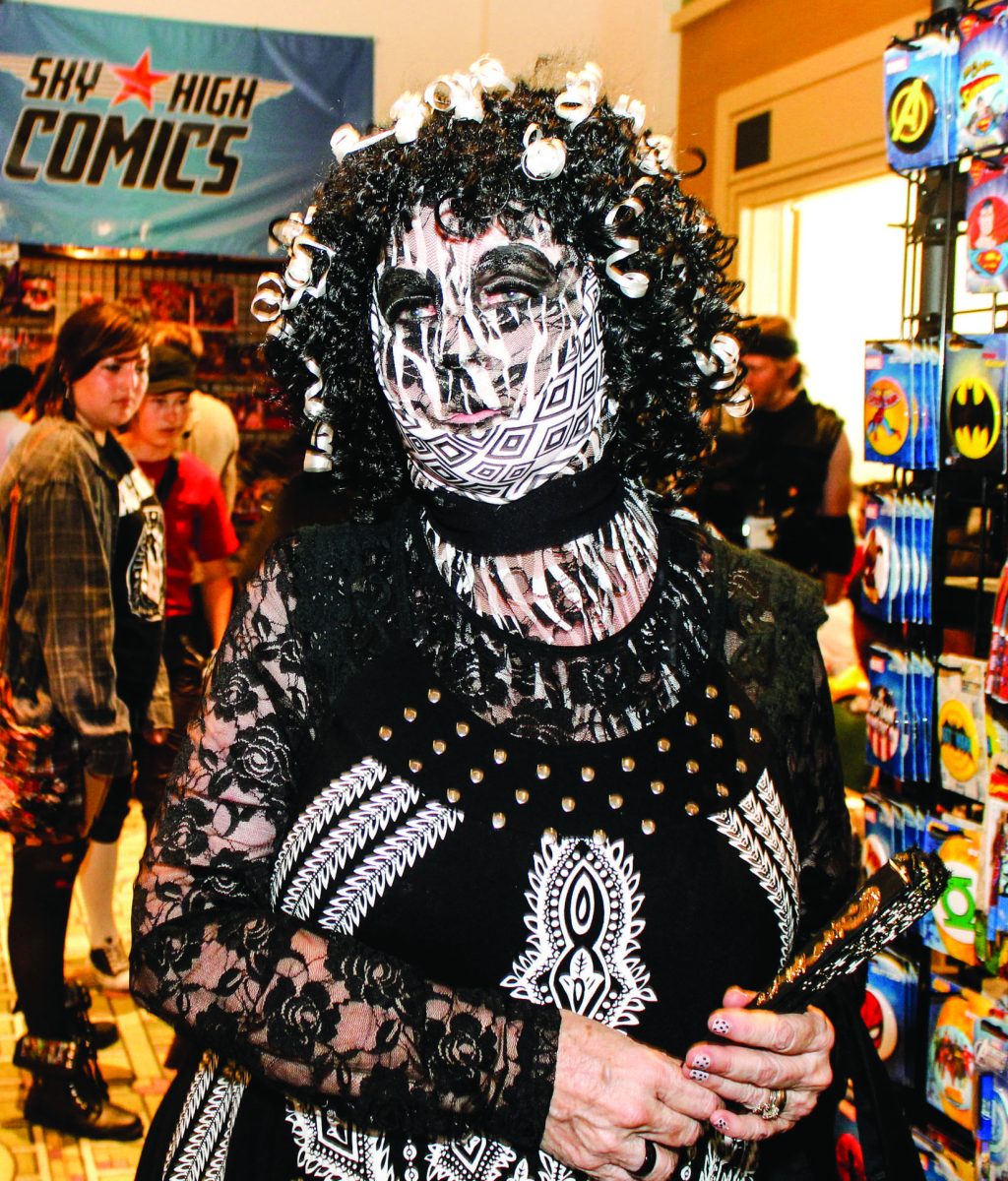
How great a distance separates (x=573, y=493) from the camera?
1.16 metres

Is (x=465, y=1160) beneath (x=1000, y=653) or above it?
beneath

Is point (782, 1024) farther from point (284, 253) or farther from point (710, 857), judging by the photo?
point (284, 253)

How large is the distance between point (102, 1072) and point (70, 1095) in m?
0.24

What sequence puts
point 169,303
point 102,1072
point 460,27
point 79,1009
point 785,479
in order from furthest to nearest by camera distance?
1. point 460,27
2. point 169,303
3. point 785,479
4. point 102,1072
5. point 79,1009

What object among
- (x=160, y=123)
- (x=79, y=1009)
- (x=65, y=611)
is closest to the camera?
(x=65, y=611)

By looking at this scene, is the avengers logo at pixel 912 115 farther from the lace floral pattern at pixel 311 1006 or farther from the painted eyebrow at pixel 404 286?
the lace floral pattern at pixel 311 1006

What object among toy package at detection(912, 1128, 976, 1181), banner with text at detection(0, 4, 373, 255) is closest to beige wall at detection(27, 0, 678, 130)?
banner with text at detection(0, 4, 373, 255)

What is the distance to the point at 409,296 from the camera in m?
1.10

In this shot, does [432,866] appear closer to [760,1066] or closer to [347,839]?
[347,839]

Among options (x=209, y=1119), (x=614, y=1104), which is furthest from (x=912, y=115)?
(x=209, y=1119)

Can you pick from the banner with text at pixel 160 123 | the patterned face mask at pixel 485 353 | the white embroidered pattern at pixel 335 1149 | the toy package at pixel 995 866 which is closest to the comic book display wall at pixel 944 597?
the toy package at pixel 995 866

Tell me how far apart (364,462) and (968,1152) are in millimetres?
1379

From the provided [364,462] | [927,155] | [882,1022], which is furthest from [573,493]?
[882,1022]

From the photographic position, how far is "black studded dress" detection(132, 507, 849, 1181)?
956 mm
